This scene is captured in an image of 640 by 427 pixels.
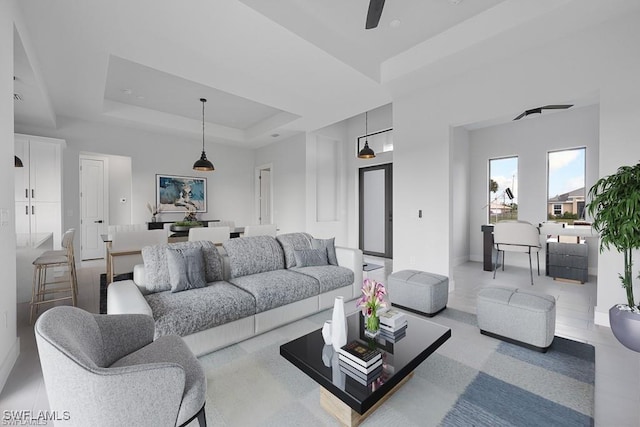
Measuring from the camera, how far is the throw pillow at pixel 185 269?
2555 mm

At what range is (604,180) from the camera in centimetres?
252

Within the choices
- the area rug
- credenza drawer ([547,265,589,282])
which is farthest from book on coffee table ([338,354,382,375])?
credenza drawer ([547,265,589,282])

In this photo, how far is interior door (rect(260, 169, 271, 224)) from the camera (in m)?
8.13

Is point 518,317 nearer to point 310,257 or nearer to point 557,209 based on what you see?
point 310,257

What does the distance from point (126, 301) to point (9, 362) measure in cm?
105

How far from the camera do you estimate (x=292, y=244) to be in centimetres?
363

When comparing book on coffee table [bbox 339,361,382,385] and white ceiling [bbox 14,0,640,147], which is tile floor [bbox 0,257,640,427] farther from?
white ceiling [bbox 14,0,640,147]

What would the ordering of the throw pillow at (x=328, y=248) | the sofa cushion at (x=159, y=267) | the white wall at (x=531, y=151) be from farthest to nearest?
the white wall at (x=531, y=151)
the throw pillow at (x=328, y=248)
the sofa cushion at (x=159, y=267)

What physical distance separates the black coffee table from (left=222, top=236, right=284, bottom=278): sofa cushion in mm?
1391

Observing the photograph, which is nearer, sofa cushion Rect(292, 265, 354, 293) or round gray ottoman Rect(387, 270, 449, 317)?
round gray ottoman Rect(387, 270, 449, 317)

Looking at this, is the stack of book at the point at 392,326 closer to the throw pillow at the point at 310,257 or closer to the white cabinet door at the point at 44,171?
the throw pillow at the point at 310,257

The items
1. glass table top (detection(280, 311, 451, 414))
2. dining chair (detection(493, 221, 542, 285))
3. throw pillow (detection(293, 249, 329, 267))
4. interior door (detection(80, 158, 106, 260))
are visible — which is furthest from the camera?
interior door (detection(80, 158, 106, 260))

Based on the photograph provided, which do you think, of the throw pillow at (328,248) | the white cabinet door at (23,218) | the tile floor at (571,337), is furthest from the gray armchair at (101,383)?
the white cabinet door at (23,218)

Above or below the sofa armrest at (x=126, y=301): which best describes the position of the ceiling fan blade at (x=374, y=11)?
above
